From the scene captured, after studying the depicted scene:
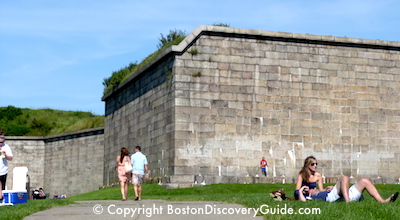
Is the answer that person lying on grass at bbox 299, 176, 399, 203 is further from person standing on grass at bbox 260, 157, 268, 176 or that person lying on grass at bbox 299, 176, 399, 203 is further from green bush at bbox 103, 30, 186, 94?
green bush at bbox 103, 30, 186, 94

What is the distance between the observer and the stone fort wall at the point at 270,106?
26.8 metres

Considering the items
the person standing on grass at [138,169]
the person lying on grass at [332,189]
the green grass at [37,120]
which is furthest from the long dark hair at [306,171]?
the green grass at [37,120]

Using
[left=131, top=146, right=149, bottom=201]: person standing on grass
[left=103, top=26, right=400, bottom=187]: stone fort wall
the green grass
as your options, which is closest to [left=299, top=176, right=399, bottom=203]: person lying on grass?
[left=131, top=146, right=149, bottom=201]: person standing on grass

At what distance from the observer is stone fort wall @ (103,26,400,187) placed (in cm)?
2680

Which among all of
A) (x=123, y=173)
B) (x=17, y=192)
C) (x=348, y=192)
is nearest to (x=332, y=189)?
(x=348, y=192)

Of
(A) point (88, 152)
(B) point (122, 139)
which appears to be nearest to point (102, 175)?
(A) point (88, 152)

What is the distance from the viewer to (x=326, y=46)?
28750mm

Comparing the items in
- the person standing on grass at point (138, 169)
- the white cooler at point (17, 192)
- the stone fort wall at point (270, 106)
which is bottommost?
the white cooler at point (17, 192)

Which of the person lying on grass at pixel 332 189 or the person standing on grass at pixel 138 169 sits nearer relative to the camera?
the person lying on grass at pixel 332 189

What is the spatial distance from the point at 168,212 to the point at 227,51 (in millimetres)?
15521

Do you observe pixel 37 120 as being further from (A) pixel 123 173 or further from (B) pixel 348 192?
(B) pixel 348 192

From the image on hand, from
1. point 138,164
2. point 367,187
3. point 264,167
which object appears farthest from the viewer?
point 264,167

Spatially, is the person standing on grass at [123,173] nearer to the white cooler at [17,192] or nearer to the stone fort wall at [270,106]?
the white cooler at [17,192]

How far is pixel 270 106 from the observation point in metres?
27.6
